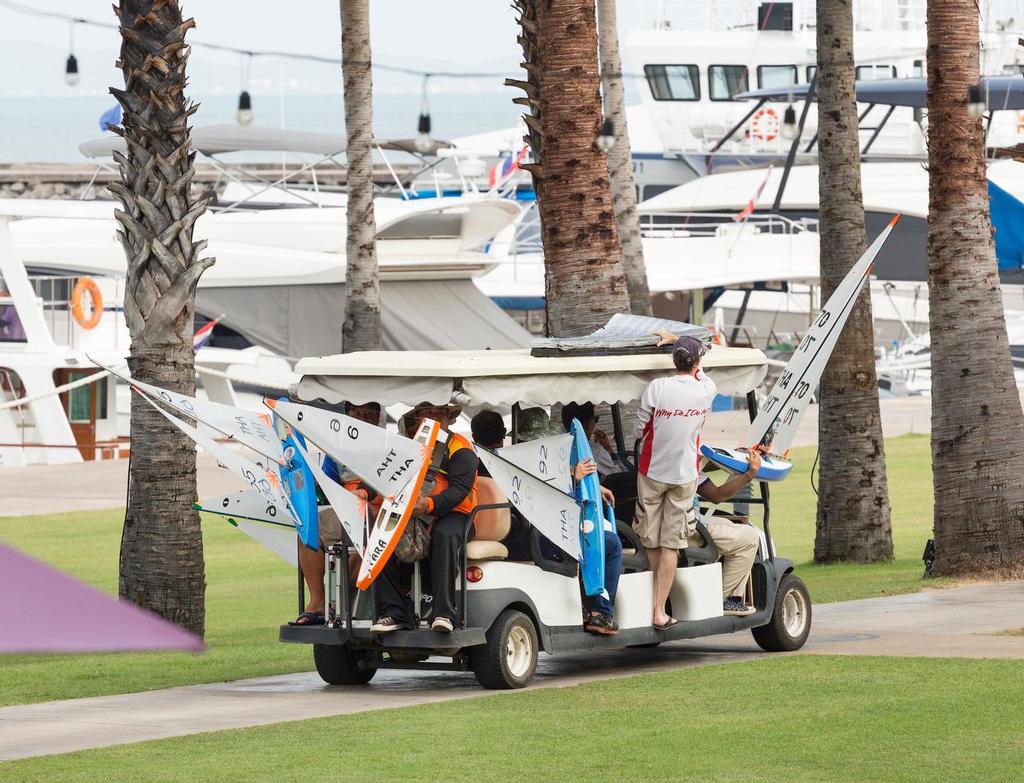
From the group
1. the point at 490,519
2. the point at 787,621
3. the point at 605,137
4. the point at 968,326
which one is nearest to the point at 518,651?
the point at 490,519

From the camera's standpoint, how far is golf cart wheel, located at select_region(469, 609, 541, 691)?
9555mm

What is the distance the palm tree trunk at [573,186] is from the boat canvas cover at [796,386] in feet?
8.62

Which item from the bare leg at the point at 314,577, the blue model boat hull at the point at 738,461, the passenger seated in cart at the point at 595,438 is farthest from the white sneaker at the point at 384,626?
the blue model boat hull at the point at 738,461

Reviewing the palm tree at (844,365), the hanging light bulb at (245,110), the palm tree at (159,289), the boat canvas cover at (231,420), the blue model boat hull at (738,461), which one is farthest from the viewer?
the hanging light bulb at (245,110)

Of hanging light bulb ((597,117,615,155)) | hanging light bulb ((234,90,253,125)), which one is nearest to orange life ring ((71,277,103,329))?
hanging light bulb ((234,90,253,125))

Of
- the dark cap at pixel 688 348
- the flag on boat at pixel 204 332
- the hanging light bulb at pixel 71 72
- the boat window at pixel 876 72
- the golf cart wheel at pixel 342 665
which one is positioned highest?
the boat window at pixel 876 72

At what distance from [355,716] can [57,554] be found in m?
10.5

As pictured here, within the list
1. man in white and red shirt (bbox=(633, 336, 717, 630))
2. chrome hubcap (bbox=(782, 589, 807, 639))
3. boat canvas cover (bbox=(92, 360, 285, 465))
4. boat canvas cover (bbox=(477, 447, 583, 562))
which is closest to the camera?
boat canvas cover (bbox=(477, 447, 583, 562))

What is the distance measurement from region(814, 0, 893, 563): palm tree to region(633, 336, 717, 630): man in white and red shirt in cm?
623

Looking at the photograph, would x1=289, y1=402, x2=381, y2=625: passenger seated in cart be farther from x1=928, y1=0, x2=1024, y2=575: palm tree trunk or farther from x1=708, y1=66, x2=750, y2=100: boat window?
x1=708, y1=66, x2=750, y2=100: boat window

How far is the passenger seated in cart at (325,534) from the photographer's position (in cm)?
968

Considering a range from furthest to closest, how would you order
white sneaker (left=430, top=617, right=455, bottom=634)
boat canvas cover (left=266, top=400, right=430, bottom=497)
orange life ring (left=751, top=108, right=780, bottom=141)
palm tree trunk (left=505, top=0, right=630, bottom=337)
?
orange life ring (left=751, top=108, right=780, bottom=141) → palm tree trunk (left=505, top=0, right=630, bottom=337) → white sneaker (left=430, top=617, right=455, bottom=634) → boat canvas cover (left=266, top=400, right=430, bottom=497)

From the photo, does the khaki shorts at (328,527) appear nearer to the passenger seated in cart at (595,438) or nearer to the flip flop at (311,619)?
the flip flop at (311,619)

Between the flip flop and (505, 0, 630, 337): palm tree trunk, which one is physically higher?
(505, 0, 630, 337): palm tree trunk
